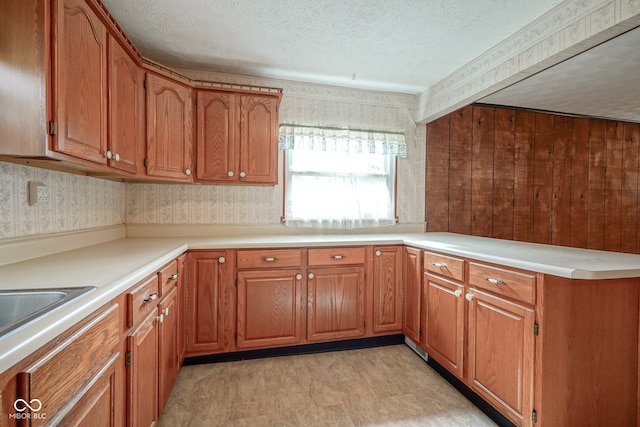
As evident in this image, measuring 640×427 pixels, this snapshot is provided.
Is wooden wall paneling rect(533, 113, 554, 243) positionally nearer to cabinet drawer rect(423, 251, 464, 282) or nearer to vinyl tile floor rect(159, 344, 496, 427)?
cabinet drawer rect(423, 251, 464, 282)

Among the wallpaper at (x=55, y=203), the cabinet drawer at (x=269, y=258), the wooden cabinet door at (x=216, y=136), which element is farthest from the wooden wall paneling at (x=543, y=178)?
the wallpaper at (x=55, y=203)

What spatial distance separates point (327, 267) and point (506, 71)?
1.88 m

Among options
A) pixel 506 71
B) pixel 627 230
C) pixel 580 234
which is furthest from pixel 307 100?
pixel 627 230

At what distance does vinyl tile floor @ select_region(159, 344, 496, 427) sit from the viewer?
1.68 metres

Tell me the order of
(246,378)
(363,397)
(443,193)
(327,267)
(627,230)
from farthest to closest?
1. (627,230)
2. (443,193)
3. (327,267)
4. (246,378)
5. (363,397)

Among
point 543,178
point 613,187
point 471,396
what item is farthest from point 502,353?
point 613,187

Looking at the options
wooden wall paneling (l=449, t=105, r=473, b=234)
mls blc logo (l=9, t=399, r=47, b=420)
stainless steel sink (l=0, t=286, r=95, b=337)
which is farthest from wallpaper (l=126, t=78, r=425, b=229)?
mls blc logo (l=9, t=399, r=47, b=420)

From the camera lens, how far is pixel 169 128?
2.20 meters

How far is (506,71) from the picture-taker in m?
2.09

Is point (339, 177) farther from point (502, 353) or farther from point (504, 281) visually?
point (502, 353)

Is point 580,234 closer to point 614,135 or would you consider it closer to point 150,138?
point 614,135

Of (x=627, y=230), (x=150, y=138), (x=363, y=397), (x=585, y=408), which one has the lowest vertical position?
(x=363, y=397)

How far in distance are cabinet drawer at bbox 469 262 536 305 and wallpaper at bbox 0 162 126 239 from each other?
93.2 inches

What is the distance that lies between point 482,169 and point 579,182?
139 cm
